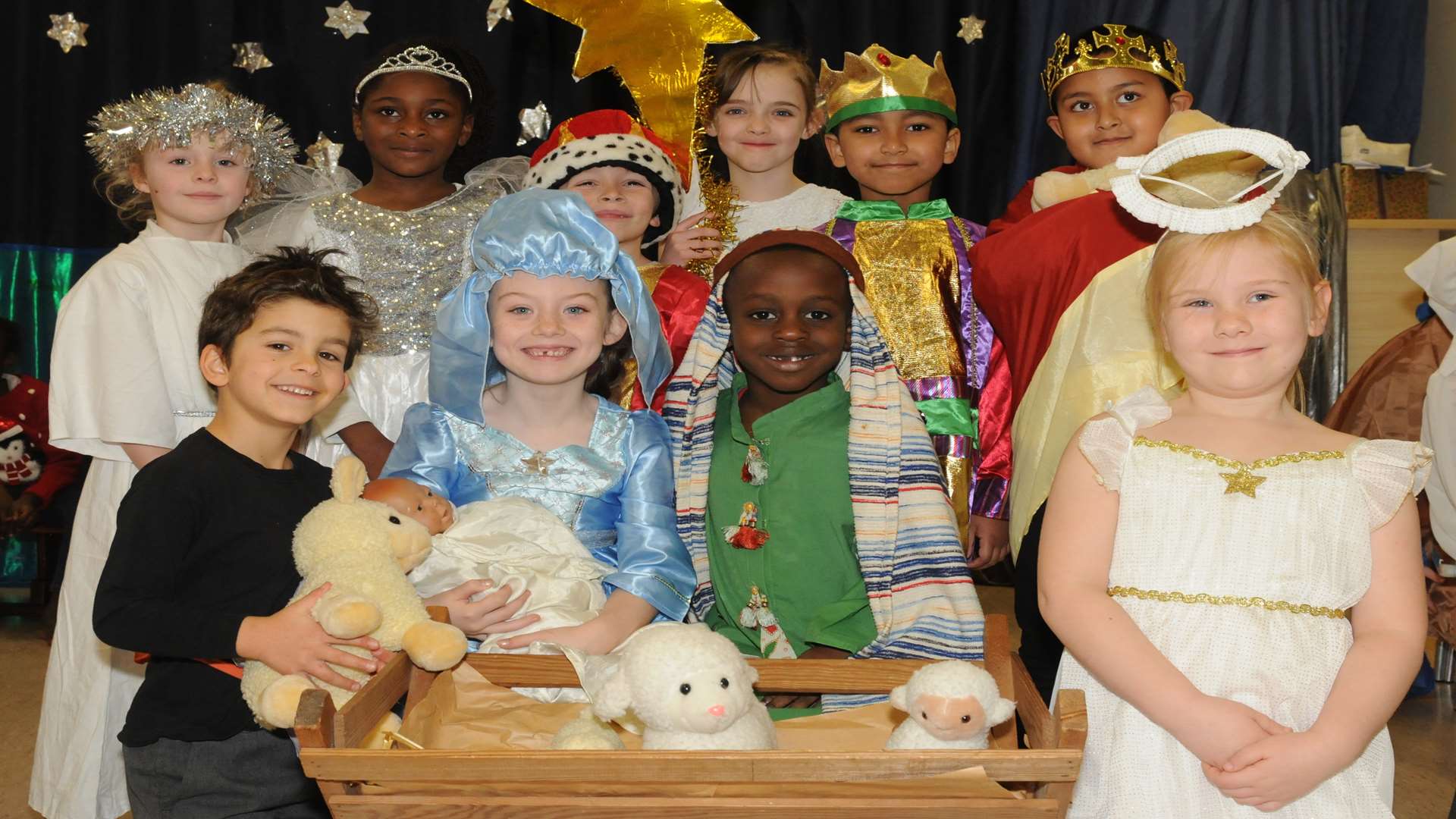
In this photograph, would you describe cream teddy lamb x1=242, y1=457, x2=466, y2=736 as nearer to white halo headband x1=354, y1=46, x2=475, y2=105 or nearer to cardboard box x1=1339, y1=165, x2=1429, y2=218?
white halo headband x1=354, y1=46, x2=475, y2=105

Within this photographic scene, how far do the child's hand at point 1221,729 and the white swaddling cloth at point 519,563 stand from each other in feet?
3.49

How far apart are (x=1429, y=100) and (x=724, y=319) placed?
13.5ft

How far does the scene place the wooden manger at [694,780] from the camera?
1508 mm

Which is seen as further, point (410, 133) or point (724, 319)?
point (410, 133)

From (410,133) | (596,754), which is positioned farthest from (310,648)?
(410,133)

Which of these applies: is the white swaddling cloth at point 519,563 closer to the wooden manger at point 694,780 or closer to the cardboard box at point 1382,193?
the wooden manger at point 694,780

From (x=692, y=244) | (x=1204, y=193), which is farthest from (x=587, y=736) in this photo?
(x=692, y=244)

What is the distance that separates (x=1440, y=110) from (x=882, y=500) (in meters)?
4.12

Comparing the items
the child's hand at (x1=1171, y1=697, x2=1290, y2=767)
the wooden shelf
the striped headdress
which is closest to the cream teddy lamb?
the striped headdress

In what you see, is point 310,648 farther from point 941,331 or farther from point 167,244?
point 941,331

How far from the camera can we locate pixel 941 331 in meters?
3.28

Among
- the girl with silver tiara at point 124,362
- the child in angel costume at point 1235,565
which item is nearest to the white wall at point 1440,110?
the child in angel costume at point 1235,565

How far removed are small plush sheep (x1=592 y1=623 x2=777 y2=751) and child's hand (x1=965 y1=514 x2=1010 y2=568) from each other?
140 centimetres

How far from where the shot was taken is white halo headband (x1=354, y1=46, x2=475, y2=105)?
11.1 feet
